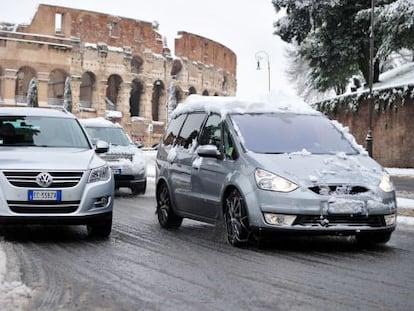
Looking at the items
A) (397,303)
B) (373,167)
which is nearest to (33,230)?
(373,167)

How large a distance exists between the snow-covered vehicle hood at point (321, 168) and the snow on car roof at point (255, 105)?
127 centimetres

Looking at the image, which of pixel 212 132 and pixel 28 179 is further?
pixel 212 132

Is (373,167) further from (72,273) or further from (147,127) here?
(147,127)

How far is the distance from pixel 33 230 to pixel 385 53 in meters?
29.0

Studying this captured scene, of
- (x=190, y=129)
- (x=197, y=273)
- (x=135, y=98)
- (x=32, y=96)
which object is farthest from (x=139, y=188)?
(x=135, y=98)

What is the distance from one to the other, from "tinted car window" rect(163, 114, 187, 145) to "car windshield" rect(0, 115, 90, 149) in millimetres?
1319

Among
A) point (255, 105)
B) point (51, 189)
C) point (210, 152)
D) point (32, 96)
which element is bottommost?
point (51, 189)

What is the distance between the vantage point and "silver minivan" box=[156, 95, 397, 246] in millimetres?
7852

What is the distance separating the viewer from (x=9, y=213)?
8586mm

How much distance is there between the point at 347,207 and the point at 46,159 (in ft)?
12.2

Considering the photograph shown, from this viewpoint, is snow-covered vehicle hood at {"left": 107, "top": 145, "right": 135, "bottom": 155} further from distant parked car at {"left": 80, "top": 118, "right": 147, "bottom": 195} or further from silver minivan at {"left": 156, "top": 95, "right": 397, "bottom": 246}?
silver minivan at {"left": 156, "top": 95, "right": 397, "bottom": 246}

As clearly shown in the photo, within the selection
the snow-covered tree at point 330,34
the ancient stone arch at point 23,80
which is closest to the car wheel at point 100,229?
the snow-covered tree at point 330,34

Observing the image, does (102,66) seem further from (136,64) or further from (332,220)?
(332,220)

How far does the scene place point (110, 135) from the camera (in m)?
19.2
